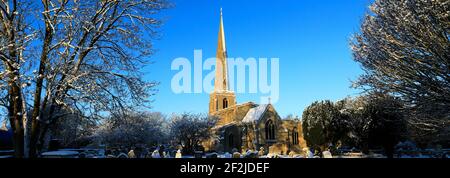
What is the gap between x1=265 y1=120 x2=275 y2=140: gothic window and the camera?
5162 centimetres

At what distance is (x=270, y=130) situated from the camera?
52062 mm

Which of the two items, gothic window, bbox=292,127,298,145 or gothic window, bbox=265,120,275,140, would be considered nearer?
gothic window, bbox=265,120,275,140

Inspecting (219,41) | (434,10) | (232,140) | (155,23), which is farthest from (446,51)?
(219,41)

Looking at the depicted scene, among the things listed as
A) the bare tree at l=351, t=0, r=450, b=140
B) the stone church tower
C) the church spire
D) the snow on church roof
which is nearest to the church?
the snow on church roof

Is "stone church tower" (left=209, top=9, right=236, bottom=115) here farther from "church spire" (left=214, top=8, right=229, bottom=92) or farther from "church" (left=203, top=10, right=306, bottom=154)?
"church" (left=203, top=10, right=306, bottom=154)

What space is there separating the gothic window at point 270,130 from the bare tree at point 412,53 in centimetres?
3565

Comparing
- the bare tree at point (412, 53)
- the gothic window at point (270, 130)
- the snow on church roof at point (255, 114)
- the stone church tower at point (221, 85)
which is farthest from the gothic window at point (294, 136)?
the bare tree at point (412, 53)

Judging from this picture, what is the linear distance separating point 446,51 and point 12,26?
15.5 m

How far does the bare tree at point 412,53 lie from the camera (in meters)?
11.8

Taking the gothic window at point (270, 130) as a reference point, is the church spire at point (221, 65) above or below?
above

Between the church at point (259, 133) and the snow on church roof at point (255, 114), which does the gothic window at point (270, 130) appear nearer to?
the church at point (259, 133)

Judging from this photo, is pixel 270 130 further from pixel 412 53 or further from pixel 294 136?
pixel 412 53

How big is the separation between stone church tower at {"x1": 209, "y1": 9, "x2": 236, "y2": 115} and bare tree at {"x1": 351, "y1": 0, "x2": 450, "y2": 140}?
53.8 meters

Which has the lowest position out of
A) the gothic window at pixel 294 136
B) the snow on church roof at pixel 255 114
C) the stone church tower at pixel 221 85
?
the gothic window at pixel 294 136
